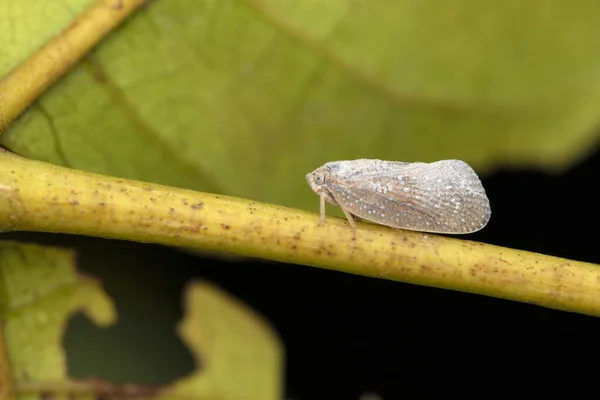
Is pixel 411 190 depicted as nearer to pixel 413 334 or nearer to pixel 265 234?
pixel 265 234

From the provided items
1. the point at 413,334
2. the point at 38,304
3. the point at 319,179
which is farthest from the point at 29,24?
the point at 413,334

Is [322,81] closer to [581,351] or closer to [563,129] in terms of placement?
[563,129]

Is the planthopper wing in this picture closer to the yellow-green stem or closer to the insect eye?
the insect eye

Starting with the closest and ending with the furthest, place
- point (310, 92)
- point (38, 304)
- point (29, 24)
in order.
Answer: point (29, 24), point (38, 304), point (310, 92)

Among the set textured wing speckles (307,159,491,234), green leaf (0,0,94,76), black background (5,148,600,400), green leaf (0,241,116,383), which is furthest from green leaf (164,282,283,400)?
green leaf (0,0,94,76)

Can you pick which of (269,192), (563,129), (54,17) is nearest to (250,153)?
(269,192)

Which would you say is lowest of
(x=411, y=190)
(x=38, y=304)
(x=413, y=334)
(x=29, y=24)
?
(x=413, y=334)

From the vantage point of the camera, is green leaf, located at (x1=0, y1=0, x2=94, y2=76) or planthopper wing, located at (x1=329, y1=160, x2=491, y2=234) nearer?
green leaf, located at (x1=0, y1=0, x2=94, y2=76)
